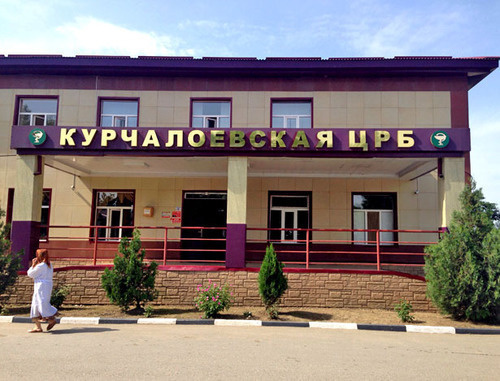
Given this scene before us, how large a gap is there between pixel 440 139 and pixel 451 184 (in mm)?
1263

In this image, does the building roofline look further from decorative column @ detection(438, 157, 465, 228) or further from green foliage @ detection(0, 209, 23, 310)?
green foliage @ detection(0, 209, 23, 310)

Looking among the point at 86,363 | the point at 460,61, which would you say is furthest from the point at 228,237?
the point at 460,61

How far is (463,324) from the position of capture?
9406 mm

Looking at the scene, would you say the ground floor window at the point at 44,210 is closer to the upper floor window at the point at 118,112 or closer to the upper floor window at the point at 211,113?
the upper floor window at the point at 118,112

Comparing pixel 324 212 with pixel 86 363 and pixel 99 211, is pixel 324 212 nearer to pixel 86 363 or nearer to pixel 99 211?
pixel 99 211

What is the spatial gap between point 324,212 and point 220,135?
533 centimetres

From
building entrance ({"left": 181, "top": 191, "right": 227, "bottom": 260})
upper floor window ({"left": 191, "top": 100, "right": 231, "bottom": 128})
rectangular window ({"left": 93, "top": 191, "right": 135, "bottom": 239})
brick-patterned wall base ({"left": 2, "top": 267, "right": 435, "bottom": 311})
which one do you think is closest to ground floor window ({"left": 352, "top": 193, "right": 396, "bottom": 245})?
brick-patterned wall base ({"left": 2, "top": 267, "right": 435, "bottom": 311})

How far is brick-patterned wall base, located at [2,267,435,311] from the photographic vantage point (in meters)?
11.0

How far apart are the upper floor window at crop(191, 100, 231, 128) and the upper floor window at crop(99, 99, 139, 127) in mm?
2207

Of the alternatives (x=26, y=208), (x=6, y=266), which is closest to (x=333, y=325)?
(x=6, y=266)

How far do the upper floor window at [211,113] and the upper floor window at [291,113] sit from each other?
5.73ft

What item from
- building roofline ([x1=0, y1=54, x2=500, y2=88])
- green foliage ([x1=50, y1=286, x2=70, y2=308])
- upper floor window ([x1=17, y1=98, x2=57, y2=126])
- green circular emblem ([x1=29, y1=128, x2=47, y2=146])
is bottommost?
green foliage ([x1=50, y1=286, x2=70, y2=308])

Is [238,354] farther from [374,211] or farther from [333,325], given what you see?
[374,211]

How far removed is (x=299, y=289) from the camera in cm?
1104
